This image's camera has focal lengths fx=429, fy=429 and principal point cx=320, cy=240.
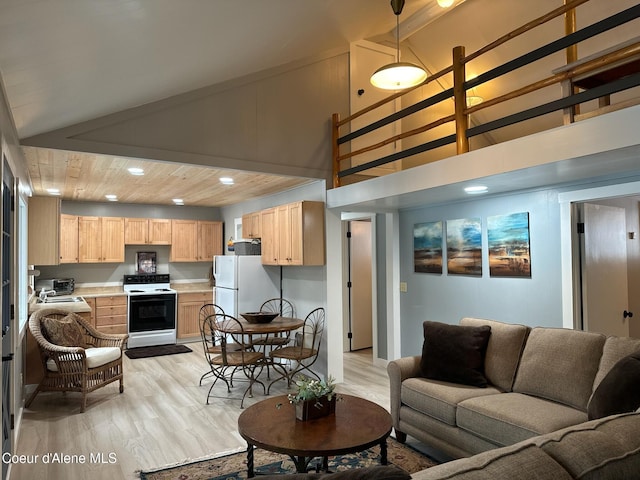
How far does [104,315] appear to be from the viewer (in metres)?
6.98

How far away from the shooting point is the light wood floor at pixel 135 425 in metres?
3.16

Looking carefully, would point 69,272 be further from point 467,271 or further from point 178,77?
point 467,271

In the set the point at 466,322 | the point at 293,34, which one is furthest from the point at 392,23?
the point at 466,322

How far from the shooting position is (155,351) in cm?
685

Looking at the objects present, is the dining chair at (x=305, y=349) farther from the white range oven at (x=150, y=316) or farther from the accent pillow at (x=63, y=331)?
the white range oven at (x=150, y=316)

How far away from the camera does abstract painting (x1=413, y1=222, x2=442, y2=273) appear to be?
4.92m

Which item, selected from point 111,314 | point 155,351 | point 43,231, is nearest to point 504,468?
point 43,231

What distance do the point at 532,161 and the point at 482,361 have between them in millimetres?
1531

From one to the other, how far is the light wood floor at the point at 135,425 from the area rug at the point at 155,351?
992 mm

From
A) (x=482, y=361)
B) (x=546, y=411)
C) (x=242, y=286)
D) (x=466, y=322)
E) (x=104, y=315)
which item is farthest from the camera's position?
(x=104, y=315)

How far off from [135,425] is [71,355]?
1.00 meters

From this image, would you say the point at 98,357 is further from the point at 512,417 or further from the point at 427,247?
the point at 512,417

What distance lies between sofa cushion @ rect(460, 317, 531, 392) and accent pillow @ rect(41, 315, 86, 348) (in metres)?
4.18

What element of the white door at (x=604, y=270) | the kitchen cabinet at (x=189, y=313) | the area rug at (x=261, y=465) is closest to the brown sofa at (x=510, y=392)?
the area rug at (x=261, y=465)
